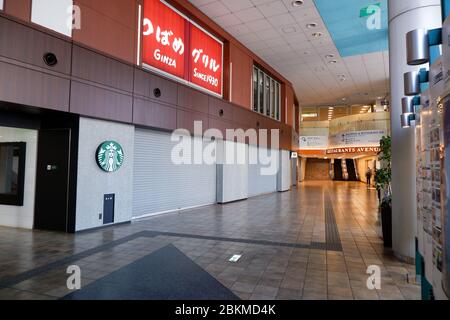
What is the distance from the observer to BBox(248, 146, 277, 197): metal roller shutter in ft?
40.7

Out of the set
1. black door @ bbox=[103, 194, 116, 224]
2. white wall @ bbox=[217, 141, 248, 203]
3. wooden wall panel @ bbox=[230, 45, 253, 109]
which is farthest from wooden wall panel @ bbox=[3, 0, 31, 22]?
wooden wall panel @ bbox=[230, 45, 253, 109]

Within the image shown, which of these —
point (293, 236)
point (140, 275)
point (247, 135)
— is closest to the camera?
point (140, 275)

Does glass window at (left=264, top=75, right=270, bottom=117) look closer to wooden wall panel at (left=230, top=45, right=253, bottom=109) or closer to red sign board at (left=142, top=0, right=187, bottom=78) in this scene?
wooden wall panel at (left=230, top=45, right=253, bottom=109)

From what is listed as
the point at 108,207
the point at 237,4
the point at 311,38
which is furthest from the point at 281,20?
the point at 108,207

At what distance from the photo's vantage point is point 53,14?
194 inches

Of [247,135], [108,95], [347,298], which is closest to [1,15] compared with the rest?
[108,95]

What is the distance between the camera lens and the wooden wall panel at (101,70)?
528cm

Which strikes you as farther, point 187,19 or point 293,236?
point 187,19

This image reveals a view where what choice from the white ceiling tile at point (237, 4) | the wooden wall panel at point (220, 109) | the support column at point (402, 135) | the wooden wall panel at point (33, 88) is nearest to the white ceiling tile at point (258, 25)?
the white ceiling tile at point (237, 4)

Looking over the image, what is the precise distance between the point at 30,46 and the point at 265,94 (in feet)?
33.6

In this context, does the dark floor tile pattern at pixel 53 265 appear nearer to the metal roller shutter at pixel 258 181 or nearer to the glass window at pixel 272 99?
the metal roller shutter at pixel 258 181

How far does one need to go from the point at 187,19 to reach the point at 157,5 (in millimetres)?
1269

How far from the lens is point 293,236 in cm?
566

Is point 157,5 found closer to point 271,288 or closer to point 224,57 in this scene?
point 224,57
